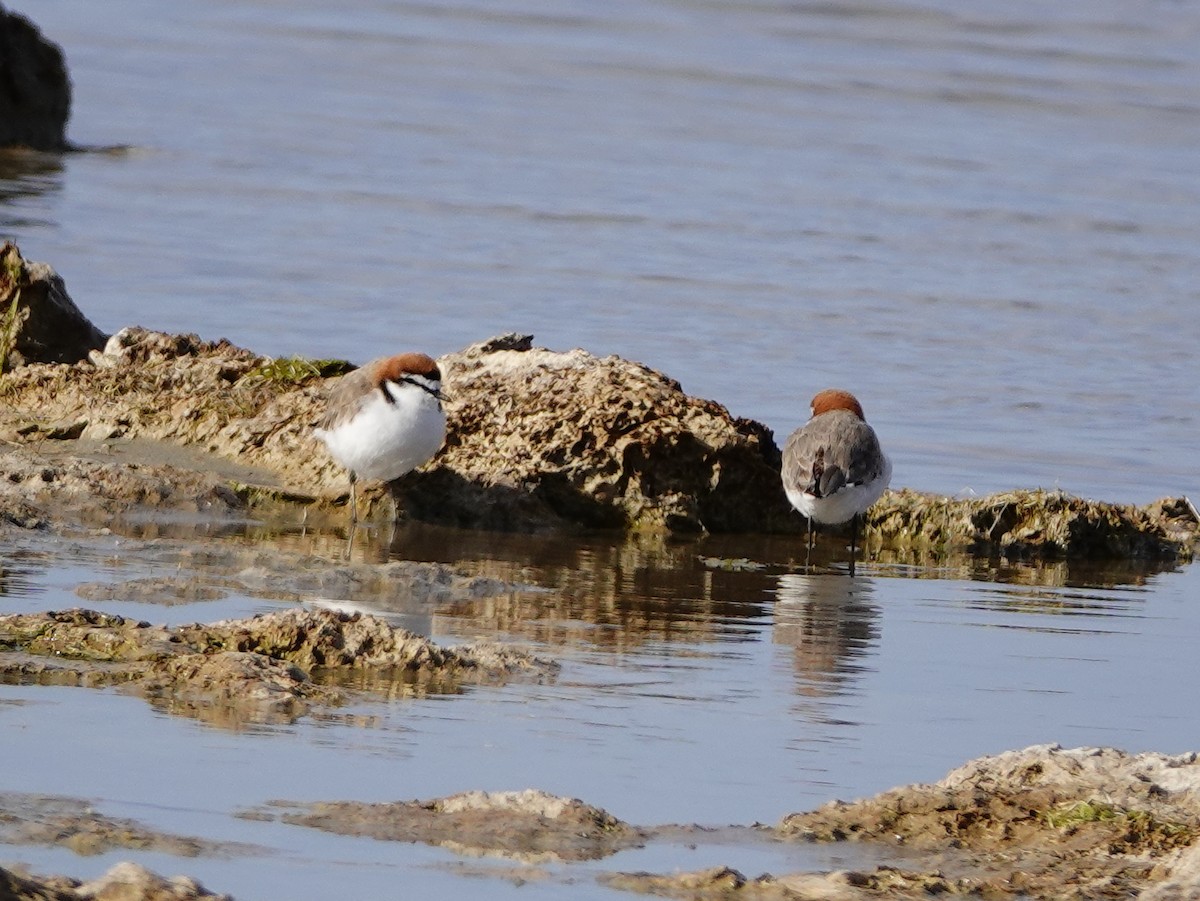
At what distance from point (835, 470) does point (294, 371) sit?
11.1 ft

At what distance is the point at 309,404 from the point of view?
12516 mm

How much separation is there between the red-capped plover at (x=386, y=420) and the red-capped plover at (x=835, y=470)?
1.84 metres

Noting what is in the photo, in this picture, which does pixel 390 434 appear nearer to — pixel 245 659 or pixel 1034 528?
pixel 1034 528

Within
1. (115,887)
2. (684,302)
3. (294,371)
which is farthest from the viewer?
(684,302)

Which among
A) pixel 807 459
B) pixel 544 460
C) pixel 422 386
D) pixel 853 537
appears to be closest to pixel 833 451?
pixel 807 459

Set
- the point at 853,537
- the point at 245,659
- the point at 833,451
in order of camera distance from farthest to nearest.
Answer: the point at 853,537 → the point at 833,451 → the point at 245,659

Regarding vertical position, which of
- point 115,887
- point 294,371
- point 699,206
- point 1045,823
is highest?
point 699,206

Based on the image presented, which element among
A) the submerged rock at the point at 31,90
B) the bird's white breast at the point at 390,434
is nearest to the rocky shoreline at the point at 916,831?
the bird's white breast at the point at 390,434

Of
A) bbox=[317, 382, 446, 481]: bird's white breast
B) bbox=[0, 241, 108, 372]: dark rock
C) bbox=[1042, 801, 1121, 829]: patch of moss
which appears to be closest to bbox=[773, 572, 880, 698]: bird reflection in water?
bbox=[1042, 801, 1121, 829]: patch of moss

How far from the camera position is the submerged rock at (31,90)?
27.8 metres

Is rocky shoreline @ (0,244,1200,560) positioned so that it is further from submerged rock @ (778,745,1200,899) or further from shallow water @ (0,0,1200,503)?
submerged rock @ (778,745,1200,899)

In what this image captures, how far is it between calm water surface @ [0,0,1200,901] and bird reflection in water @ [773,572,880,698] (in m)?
0.03

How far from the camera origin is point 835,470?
37.0 feet

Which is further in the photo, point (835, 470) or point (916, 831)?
point (835, 470)
